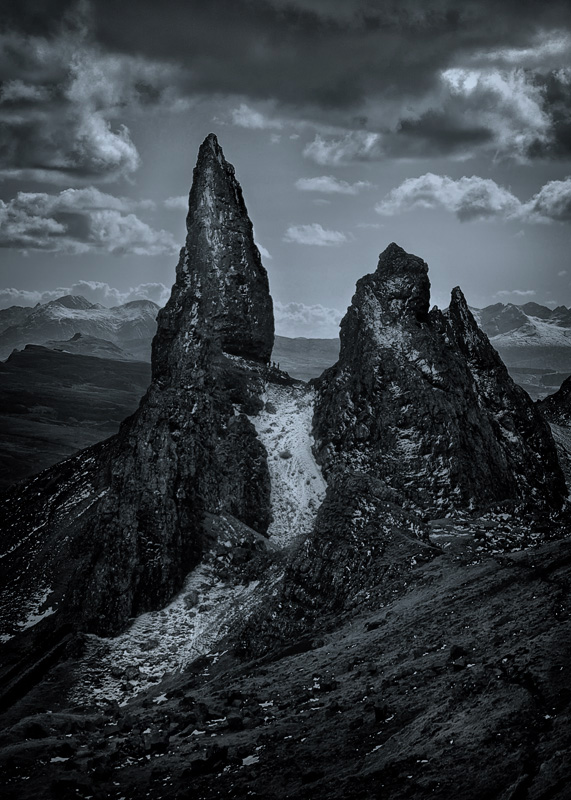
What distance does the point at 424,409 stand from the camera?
176 ft

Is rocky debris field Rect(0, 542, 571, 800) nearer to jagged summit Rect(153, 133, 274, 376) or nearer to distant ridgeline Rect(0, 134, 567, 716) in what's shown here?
distant ridgeline Rect(0, 134, 567, 716)

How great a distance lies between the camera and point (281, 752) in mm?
18766

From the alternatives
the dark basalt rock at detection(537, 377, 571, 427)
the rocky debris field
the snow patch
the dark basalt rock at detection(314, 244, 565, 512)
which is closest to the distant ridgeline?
the dark basalt rock at detection(314, 244, 565, 512)

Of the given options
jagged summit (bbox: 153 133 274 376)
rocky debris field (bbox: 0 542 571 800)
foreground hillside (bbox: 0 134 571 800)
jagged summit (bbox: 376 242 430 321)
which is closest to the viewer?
rocky debris field (bbox: 0 542 571 800)

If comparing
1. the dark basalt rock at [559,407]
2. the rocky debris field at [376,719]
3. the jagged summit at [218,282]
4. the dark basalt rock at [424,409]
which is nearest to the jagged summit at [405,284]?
the dark basalt rock at [424,409]

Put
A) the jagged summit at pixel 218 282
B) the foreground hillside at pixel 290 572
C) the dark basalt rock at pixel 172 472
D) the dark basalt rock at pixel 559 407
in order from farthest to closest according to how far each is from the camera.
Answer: the dark basalt rock at pixel 559 407 → the jagged summit at pixel 218 282 → the dark basalt rock at pixel 172 472 → the foreground hillside at pixel 290 572

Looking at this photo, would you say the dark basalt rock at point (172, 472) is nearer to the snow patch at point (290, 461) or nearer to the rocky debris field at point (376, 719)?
the snow patch at point (290, 461)

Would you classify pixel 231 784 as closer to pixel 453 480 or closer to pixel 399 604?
pixel 399 604

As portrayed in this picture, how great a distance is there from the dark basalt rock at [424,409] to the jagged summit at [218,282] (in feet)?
32.4

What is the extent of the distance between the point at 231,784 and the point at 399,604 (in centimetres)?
1494

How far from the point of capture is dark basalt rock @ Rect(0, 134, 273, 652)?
46281mm

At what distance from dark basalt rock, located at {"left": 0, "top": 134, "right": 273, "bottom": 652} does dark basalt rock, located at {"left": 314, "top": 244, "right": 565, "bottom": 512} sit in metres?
8.99

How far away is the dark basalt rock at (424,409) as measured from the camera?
168 ft

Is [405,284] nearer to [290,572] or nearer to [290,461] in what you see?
[290,461]
